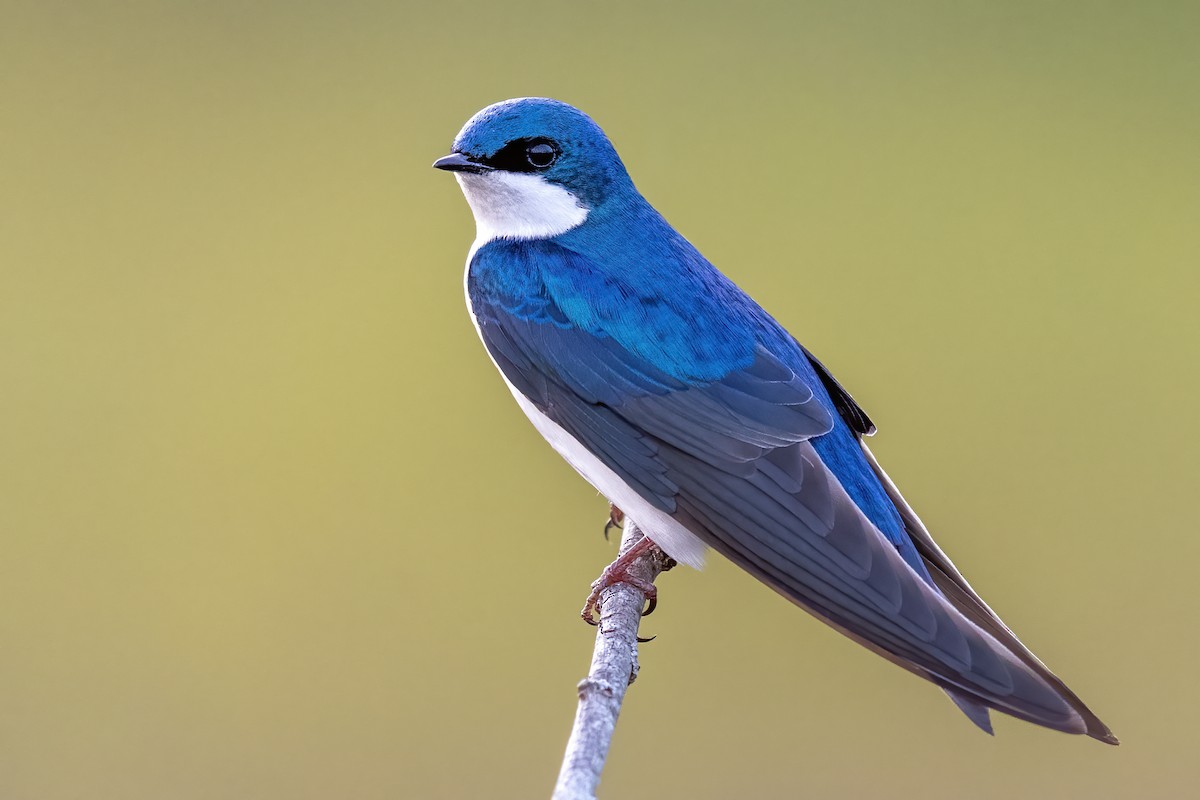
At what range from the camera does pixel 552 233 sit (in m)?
1.74

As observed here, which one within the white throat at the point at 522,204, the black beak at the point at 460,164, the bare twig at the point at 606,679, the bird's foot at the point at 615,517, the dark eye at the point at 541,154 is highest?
the dark eye at the point at 541,154

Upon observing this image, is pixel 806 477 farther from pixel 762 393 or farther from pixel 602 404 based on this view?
pixel 602 404

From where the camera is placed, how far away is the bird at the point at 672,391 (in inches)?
58.2

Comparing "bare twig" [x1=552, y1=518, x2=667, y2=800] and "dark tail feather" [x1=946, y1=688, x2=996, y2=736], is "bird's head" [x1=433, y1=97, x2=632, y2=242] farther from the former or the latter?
"dark tail feather" [x1=946, y1=688, x2=996, y2=736]

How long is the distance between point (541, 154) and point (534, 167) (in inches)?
0.8

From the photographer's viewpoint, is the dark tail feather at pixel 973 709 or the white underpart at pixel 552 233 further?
the white underpart at pixel 552 233

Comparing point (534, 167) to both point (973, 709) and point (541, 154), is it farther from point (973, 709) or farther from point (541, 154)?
point (973, 709)

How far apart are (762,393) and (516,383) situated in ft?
1.11

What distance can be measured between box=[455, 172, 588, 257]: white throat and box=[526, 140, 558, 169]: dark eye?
0.06ft

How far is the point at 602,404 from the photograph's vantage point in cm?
163

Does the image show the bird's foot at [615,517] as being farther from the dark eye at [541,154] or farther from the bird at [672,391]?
the dark eye at [541,154]

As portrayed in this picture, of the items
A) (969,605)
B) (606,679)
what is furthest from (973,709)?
(606,679)

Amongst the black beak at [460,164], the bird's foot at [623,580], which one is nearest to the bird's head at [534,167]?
the black beak at [460,164]

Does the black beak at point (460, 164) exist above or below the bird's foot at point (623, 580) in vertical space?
above
